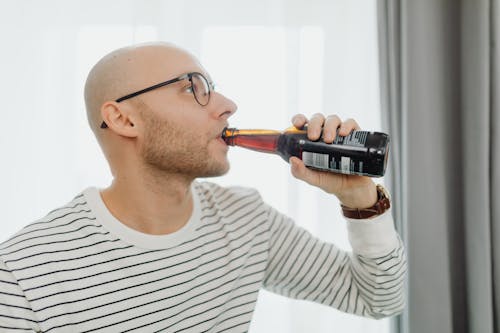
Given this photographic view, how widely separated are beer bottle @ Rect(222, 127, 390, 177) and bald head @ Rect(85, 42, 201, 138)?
0.29 meters

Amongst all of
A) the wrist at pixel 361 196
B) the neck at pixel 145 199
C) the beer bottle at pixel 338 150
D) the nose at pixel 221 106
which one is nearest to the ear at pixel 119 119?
the neck at pixel 145 199

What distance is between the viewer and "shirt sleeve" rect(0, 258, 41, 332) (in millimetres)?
790

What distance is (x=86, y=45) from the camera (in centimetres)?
142

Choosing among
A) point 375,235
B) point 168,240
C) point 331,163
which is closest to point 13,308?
point 168,240

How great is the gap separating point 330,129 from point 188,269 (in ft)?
1.64

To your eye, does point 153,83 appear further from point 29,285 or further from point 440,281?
point 440,281

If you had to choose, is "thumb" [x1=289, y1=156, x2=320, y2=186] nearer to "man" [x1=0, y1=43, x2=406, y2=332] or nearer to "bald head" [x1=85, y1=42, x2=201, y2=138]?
"man" [x1=0, y1=43, x2=406, y2=332]

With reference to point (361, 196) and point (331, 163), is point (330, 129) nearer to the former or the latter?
point (331, 163)

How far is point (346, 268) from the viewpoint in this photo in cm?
113

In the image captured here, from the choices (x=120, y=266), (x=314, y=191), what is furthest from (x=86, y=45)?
(x=314, y=191)

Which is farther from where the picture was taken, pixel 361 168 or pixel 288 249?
pixel 288 249

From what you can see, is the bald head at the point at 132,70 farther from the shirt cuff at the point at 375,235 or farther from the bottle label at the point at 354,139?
the shirt cuff at the point at 375,235

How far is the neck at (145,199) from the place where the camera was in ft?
3.36

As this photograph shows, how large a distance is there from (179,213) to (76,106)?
658 mm
